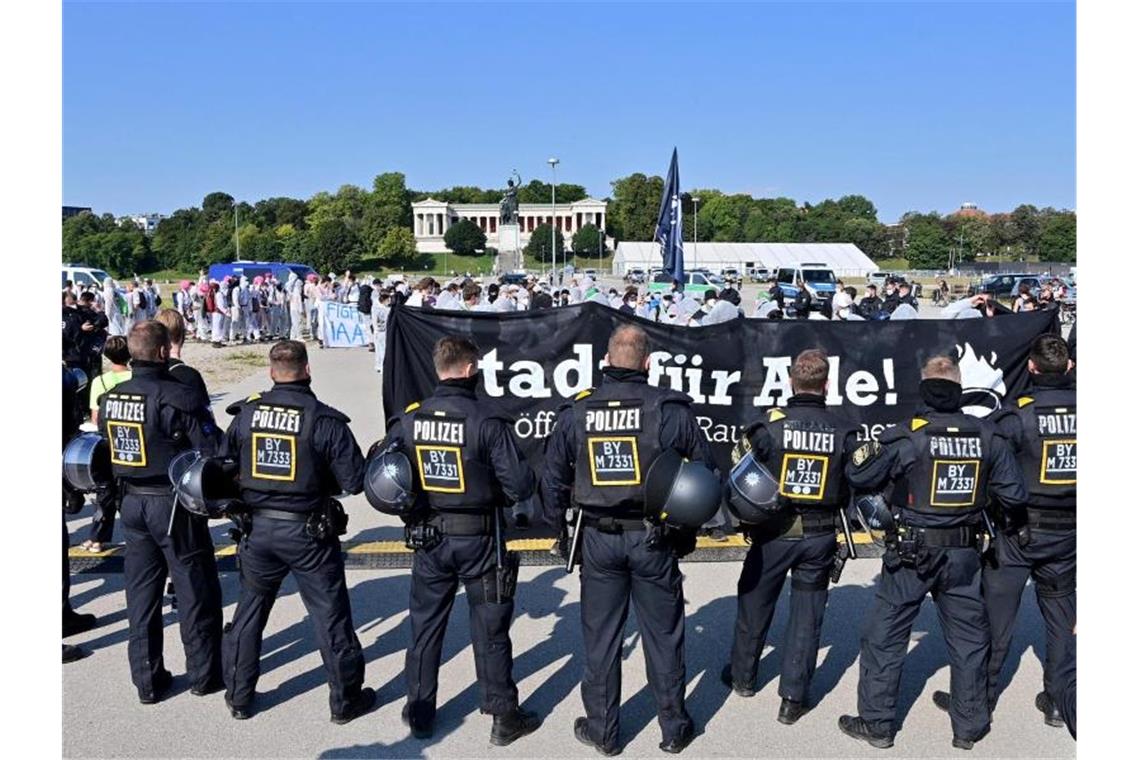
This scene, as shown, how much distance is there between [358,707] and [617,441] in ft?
6.66

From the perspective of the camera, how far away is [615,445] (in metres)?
4.95

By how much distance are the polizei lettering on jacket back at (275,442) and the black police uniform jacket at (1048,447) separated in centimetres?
372

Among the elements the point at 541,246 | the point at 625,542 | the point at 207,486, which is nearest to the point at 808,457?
the point at 625,542

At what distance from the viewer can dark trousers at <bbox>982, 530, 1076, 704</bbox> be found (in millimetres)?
5137

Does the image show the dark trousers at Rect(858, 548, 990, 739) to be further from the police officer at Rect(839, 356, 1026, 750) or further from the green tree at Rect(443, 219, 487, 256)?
the green tree at Rect(443, 219, 487, 256)

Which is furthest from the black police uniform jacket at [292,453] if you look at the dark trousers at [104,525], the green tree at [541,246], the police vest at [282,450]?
the green tree at [541,246]

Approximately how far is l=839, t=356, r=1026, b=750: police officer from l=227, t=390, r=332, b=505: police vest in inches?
109

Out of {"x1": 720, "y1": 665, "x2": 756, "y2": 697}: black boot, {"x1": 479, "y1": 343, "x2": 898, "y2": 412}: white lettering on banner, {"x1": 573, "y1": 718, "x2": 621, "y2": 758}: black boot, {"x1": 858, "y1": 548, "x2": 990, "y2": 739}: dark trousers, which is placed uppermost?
{"x1": 479, "y1": 343, "x2": 898, "y2": 412}: white lettering on banner

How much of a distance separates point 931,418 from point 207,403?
13.1ft

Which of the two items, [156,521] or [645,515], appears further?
[156,521]

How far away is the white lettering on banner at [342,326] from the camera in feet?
82.7

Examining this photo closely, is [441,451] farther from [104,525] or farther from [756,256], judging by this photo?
[756,256]

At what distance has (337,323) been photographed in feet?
83.1

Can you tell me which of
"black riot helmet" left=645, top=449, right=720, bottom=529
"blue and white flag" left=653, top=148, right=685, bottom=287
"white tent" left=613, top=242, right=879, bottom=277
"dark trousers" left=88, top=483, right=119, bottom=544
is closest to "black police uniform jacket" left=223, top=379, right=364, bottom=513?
"black riot helmet" left=645, top=449, right=720, bottom=529
